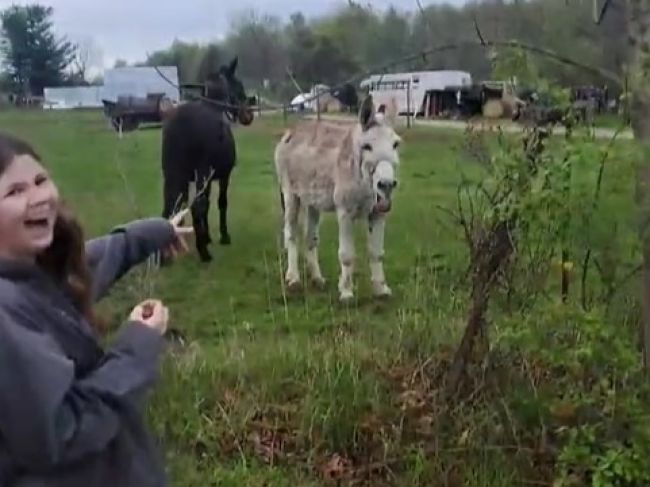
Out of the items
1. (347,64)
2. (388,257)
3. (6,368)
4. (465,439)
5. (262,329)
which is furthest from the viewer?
(388,257)

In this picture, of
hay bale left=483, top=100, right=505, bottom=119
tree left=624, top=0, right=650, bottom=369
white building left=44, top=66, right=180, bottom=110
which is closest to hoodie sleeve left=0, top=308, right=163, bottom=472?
tree left=624, top=0, right=650, bottom=369

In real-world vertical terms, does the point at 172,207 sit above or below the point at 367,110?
below

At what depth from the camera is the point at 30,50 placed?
26344 millimetres

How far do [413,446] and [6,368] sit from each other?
300cm

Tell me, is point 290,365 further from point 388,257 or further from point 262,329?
point 388,257

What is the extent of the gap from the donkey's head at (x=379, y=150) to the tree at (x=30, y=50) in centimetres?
1677

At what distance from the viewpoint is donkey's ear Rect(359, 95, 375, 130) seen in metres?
8.59

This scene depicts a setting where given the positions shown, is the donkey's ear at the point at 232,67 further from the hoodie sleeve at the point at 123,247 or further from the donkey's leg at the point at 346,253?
the hoodie sleeve at the point at 123,247

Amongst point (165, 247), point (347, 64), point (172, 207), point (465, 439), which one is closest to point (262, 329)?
point (347, 64)

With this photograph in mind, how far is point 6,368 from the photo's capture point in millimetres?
2143

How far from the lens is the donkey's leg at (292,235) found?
9844mm

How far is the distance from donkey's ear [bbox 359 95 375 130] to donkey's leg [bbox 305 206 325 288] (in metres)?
1.49

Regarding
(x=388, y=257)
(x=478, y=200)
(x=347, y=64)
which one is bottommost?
(x=388, y=257)

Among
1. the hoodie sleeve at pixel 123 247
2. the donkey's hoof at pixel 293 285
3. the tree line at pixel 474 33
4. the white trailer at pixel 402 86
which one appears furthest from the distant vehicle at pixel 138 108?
the hoodie sleeve at pixel 123 247
